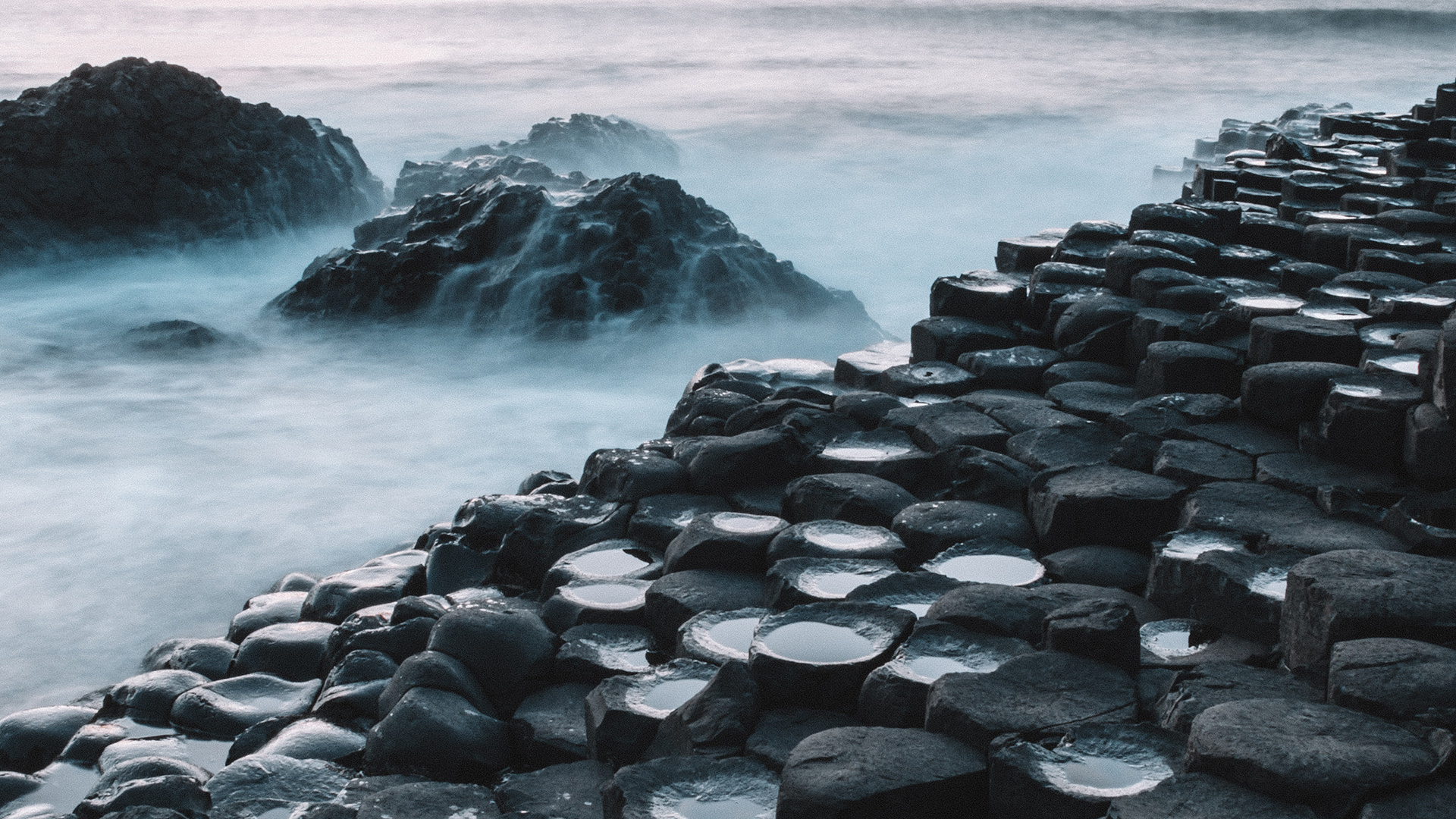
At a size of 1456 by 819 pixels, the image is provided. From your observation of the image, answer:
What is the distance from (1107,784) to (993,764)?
0.18 m

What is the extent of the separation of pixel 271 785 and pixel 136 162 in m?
10.5

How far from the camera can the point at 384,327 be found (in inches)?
369

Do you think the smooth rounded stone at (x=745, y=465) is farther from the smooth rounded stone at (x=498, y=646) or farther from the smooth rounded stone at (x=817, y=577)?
the smooth rounded stone at (x=498, y=646)

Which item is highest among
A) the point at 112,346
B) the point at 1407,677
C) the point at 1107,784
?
the point at 1407,677

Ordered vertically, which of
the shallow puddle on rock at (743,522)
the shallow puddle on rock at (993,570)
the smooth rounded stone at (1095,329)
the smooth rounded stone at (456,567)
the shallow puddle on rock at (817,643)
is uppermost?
the smooth rounded stone at (1095,329)

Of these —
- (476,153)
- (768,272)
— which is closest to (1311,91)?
(476,153)

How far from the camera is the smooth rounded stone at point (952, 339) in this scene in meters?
4.58

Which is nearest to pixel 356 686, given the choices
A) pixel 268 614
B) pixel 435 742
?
pixel 435 742

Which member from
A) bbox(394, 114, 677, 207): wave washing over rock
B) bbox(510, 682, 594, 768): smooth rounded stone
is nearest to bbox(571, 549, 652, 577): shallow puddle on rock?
bbox(510, 682, 594, 768): smooth rounded stone

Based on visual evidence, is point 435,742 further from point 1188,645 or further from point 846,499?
point 1188,645

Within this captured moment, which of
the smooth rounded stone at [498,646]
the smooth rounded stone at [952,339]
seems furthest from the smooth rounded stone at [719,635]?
the smooth rounded stone at [952,339]

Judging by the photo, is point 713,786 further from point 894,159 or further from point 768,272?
point 894,159

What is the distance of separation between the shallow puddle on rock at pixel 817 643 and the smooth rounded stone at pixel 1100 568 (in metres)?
0.65

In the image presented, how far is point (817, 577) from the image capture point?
8.99ft
